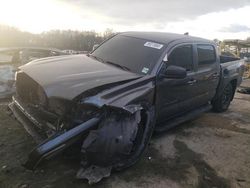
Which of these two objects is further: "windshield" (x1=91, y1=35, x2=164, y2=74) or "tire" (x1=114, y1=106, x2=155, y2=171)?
"windshield" (x1=91, y1=35, x2=164, y2=74)

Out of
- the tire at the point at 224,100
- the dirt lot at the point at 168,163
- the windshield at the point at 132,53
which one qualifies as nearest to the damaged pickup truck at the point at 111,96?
the windshield at the point at 132,53

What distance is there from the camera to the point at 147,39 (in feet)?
19.5

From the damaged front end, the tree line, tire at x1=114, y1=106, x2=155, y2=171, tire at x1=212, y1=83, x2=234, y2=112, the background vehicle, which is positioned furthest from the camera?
the tree line

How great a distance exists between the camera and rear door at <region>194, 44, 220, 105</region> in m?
6.49

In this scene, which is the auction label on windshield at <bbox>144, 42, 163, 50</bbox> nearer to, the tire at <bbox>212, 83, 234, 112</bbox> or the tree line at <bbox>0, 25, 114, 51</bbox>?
the tire at <bbox>212, 83, 234, 112</bbox>

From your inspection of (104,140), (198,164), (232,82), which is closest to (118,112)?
(104,140)

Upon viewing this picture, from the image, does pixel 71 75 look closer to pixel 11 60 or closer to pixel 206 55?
pixel 206 55

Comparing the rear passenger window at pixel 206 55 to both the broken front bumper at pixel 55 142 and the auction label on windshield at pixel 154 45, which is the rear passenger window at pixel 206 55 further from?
the broken front bumper at pixel 55 142

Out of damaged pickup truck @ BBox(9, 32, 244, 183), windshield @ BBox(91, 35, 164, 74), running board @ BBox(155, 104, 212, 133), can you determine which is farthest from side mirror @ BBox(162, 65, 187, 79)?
running board @ BBox(155, 104, 212, 133)

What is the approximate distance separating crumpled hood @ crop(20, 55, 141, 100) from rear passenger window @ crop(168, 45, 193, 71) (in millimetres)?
995

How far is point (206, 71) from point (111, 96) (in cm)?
310

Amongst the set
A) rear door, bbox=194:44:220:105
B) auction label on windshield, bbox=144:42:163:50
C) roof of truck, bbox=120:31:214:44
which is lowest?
rear door, bbox=194:44:220:105

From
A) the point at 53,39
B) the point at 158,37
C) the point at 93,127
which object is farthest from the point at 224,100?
the point at 53,39

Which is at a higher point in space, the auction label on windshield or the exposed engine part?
the auction label on windshield
